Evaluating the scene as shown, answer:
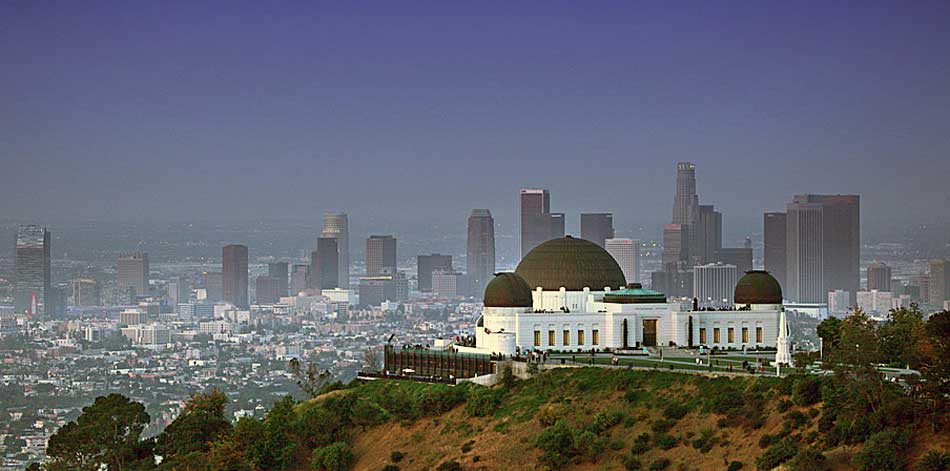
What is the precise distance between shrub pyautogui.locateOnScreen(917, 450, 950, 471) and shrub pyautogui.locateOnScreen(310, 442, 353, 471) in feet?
109

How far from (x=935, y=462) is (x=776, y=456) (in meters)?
7.51

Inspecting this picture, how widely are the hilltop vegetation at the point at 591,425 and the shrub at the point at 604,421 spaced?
8 cm

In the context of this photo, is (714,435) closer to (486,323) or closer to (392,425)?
(392,425)

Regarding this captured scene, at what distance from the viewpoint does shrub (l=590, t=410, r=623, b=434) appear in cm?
7850

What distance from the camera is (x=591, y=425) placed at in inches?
3118

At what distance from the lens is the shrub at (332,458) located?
83750mm

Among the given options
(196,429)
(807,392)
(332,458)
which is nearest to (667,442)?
(807,392)

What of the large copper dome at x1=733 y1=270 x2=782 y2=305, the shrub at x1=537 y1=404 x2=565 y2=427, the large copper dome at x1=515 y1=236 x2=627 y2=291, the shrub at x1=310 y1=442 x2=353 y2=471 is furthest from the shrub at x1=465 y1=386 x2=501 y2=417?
the large copper dome at x1=733 y1=270 x2=782 y2=305

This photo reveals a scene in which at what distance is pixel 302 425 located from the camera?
290ft

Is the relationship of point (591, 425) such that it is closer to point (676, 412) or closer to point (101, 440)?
point (676, 412)

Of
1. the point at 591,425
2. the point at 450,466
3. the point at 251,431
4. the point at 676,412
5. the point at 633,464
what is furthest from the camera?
the point at 251,431

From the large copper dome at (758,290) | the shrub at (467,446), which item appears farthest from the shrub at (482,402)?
the large copper dome at (758,290)

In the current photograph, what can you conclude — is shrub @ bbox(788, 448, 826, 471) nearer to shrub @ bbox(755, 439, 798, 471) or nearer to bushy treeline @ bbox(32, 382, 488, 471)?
shrub @ bbox(755, 439, 798, 471)

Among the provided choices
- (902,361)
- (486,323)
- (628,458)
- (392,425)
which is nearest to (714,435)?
(628,458)
